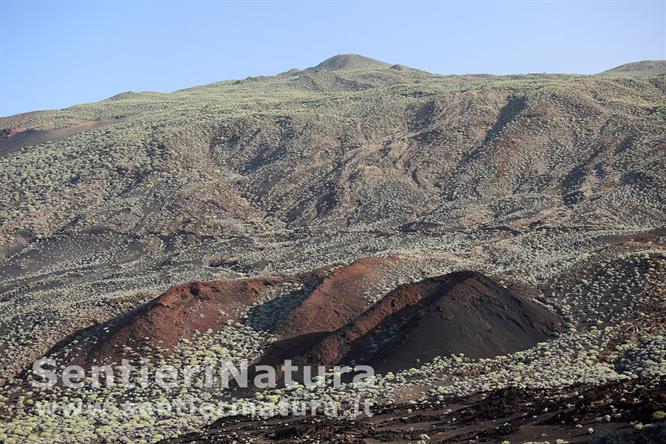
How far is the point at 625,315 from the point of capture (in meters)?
29.7

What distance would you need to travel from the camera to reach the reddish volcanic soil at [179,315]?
29688mm

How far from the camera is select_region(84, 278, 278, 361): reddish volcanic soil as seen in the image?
97.4 feet

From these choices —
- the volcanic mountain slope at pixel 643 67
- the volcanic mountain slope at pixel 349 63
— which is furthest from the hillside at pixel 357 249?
the volcanic mountain slope at pixel 349 63

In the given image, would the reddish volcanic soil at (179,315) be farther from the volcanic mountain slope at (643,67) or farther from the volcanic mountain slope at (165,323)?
the volcanic mountain slope at (643,67)

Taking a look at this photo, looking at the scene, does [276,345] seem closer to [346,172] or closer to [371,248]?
[371,248]

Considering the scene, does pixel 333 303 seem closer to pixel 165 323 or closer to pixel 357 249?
pixel 165 323

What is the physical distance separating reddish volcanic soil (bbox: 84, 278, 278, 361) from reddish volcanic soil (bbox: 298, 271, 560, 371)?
5413 mm

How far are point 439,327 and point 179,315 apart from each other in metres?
9.95

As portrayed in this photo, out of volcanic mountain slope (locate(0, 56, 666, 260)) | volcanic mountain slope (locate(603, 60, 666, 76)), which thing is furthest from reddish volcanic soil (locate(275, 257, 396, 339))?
volcanic mountain slope (locate(603, 60, 666, 76))

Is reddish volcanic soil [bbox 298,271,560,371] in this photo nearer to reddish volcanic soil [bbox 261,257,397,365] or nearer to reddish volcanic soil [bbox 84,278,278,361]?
Result: reddish volcanic soil [bbox 261,257,397,365]

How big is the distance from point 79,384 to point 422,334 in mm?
11438

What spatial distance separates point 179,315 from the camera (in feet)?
102

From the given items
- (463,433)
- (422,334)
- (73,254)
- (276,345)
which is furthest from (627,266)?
(73,254)

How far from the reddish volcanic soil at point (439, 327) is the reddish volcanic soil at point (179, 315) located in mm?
5413
